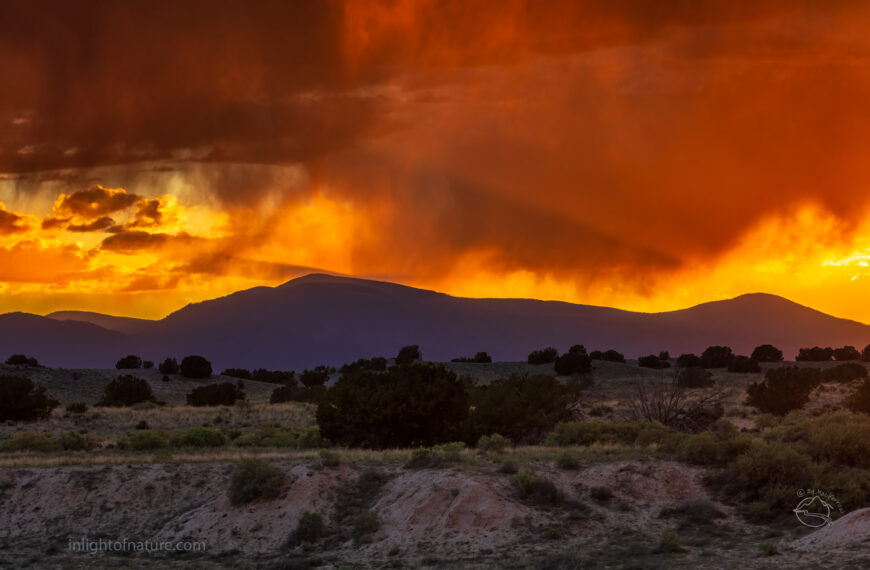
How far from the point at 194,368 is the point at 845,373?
66.7 m

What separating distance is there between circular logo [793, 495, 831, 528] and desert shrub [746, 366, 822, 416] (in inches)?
1502

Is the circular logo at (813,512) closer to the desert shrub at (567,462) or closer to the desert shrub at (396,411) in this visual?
the desert shrub at (567,462)

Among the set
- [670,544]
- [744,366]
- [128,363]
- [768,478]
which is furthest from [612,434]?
[128,363]

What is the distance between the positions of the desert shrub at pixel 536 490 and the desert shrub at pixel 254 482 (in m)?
7.13

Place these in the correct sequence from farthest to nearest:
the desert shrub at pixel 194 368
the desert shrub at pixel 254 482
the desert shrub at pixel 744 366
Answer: the desert shrub at pixel 194 368 → the desert shrub at pixel 744 366 → the desert shrub at pixel 254 482

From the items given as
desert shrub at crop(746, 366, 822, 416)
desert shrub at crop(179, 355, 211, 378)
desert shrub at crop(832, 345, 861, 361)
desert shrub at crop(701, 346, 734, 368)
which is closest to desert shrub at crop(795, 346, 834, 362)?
desert shrub at crop(832, 345, 861, 361)

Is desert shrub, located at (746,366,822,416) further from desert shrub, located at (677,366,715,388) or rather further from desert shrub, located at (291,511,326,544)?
desert shrub, located at (291,511,326,544)

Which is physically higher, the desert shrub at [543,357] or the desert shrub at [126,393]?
the desert shrub at [543,357]

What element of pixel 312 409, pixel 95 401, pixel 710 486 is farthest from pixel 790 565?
pixel 95 401

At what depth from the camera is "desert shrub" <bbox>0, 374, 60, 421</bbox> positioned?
187 feet

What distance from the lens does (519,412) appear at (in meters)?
44.1

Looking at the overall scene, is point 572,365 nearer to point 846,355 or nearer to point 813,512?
point 846,355

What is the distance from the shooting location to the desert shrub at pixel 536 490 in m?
26.0

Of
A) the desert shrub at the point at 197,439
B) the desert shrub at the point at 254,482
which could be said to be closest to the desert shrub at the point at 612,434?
the desert shrub at the point at 254,482
